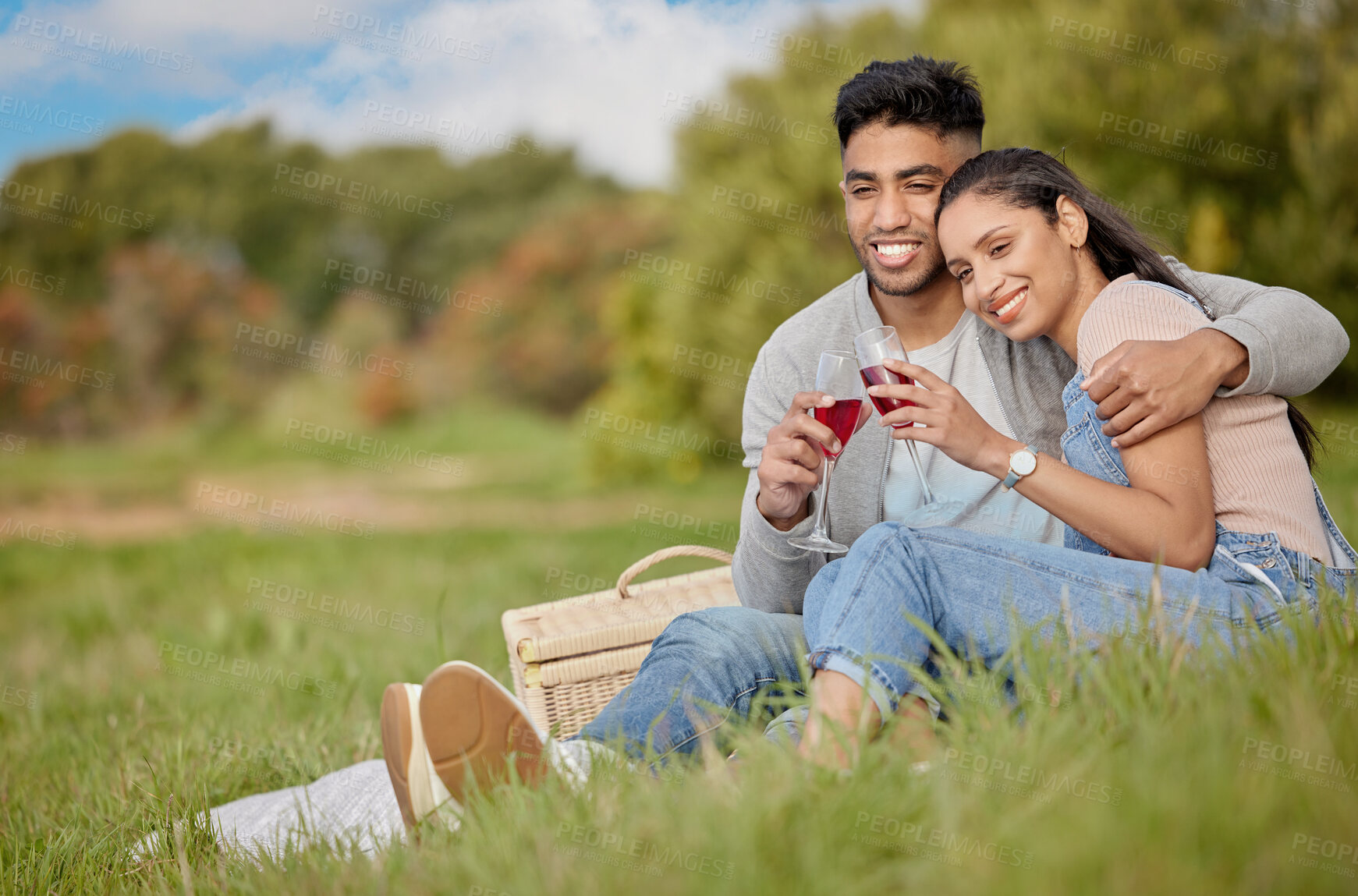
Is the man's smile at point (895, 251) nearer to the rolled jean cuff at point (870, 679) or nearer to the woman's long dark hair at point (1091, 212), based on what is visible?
the woman's long dark hair at point (1091, 212)

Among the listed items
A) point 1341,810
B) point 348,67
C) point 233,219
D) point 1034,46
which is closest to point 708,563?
point 1034,46

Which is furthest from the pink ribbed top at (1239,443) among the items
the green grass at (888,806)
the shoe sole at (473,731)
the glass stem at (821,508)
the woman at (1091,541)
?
the shoe sole at (473,731)

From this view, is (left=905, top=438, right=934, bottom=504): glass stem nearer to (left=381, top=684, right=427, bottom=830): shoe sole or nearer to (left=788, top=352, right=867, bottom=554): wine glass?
(left=788, top=352, right=867, bottom=554): wine glass

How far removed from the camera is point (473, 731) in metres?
1.83

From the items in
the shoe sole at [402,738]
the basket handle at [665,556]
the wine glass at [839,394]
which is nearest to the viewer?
the shoe sole at [402,738]

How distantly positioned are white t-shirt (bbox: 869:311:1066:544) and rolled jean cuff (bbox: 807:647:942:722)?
88cm

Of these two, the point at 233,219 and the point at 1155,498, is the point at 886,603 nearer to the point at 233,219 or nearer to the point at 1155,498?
the point at 1155,498

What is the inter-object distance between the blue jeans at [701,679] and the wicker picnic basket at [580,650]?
41cm

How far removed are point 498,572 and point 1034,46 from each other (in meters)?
5.93

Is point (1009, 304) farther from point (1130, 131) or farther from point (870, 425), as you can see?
point (1130, 131)

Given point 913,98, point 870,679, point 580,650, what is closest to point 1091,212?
point 913,98

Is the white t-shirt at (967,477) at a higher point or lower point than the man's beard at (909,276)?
lower

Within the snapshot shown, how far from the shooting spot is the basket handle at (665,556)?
287 cm

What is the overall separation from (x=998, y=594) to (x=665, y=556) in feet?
4.11
